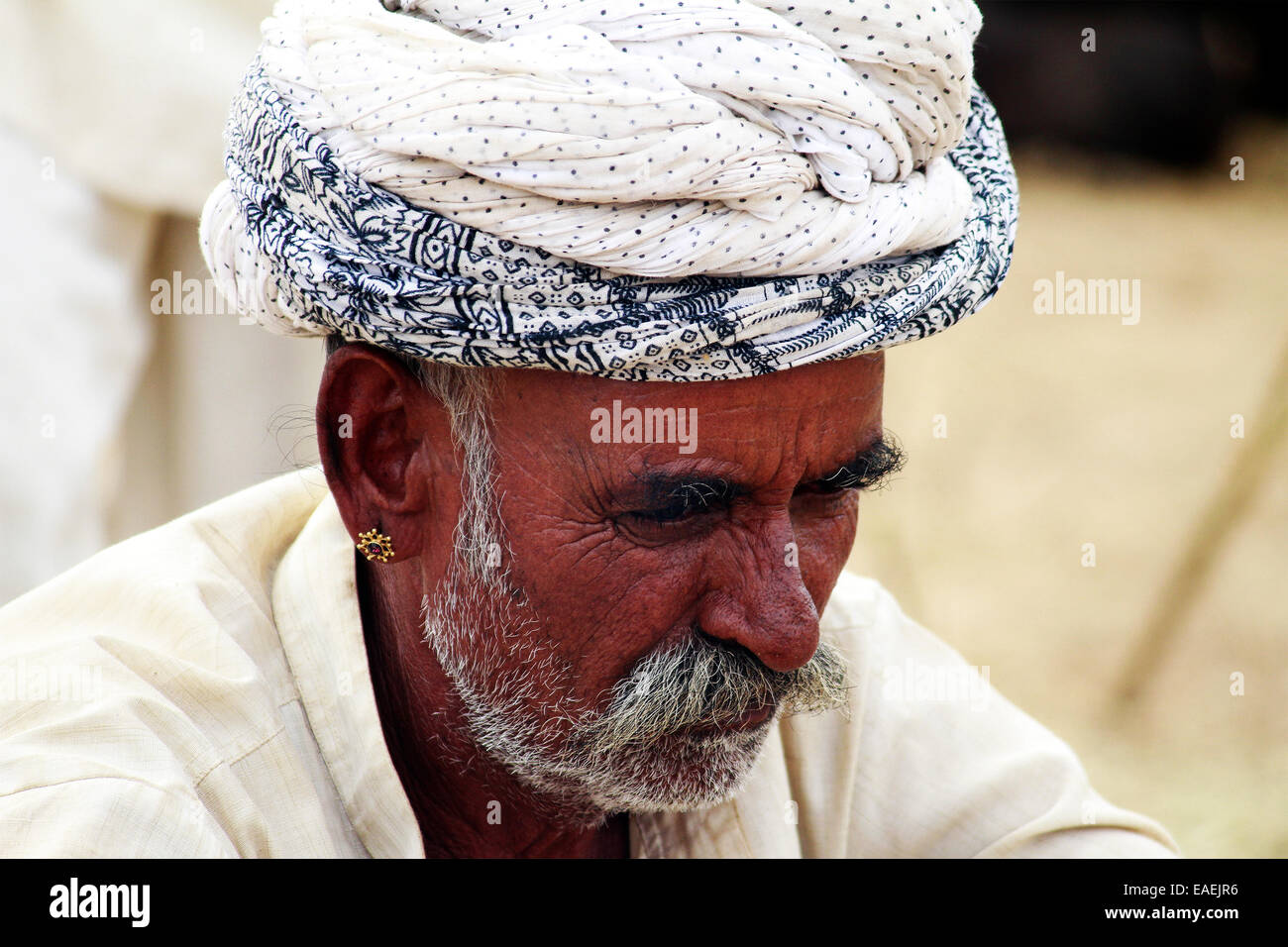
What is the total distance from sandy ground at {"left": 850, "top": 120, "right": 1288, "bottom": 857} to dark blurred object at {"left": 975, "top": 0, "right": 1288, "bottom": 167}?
579 millimetres

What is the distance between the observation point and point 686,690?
1804 mm

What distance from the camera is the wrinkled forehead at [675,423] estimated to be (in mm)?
1726

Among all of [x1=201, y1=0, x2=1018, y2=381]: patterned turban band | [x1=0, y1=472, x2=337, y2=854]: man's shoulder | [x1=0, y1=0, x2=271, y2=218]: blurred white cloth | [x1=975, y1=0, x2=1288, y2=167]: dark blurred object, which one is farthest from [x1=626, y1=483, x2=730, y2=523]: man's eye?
[x1=975, y1=0, x2=1288, y2=167]: dark blurred object

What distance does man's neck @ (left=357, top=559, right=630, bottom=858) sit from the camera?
202 centimetres

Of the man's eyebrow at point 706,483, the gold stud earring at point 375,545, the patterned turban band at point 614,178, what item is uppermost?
the patterned turban band at point 614,178

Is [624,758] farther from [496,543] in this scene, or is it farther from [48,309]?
[48,309]

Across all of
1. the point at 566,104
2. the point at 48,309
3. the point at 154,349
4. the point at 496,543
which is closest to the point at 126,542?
the point at 496,543

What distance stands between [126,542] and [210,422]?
94.2 inches

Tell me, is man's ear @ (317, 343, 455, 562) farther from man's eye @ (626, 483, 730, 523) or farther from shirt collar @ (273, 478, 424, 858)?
man's eye @ (626, 483, 730, 523)

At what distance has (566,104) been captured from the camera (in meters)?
1.57

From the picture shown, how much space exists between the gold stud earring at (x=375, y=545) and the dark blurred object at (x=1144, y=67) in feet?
33.9

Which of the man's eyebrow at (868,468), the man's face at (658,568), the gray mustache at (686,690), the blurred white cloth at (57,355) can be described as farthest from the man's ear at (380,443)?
the blurred white cloth at (57,355)

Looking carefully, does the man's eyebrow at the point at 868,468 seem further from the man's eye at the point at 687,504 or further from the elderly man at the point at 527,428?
the man's eye at the point at 687,504
